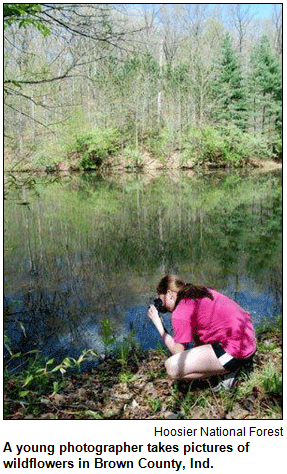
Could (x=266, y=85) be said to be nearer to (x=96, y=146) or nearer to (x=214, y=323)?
(x=96, y=146)

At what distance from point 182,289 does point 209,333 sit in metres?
0.42

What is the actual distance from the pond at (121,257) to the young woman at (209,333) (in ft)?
4.15

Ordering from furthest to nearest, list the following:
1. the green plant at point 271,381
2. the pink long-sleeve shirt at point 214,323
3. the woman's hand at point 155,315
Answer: the woman's hand at point 155,315, the pink long-sleeve shirt at point 214,323, the green plant at point 271,381

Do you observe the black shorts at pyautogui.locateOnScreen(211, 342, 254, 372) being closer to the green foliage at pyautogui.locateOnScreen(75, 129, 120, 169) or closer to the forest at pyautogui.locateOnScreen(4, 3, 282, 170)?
the forest at pyautogui.locateOnScreen(4, 3, 282, 170)

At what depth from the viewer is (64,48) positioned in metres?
3.39

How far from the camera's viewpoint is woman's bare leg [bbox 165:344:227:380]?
3614 millimetres

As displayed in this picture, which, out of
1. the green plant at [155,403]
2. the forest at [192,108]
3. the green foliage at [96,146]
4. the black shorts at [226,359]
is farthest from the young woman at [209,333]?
the green foliage at [96,146]

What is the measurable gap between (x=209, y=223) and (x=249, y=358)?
31.9 feet

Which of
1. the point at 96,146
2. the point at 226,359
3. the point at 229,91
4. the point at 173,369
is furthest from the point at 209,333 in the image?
the point at 229,91

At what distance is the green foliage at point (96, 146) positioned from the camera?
98.5 feet

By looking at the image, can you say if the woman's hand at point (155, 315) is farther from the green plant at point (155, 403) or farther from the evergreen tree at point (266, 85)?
the evergreen tree at point (266, 85)

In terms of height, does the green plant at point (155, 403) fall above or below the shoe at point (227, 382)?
below

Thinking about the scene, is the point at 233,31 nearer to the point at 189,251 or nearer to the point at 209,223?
the point at 209,223

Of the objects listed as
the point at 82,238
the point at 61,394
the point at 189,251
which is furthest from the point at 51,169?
the point at 61,394
